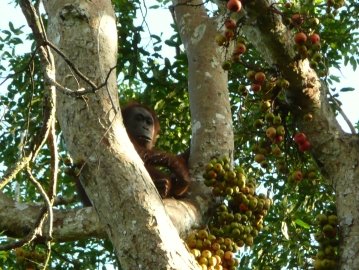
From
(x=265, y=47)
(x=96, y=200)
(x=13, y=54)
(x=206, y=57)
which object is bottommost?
(x=96, y=200)

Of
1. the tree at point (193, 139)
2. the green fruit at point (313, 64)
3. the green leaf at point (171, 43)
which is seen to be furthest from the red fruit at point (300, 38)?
the green leaf at point (171, 43)

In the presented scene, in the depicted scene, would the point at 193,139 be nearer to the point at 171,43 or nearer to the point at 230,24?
the point at 230,24

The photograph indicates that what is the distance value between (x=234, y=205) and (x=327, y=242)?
0.77m

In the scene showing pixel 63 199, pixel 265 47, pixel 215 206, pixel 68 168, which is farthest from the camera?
pixel 63 199

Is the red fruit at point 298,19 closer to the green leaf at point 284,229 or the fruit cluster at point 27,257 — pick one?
the fruit cluster at point 27,257

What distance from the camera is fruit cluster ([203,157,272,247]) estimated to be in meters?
3.06

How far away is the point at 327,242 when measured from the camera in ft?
8.23

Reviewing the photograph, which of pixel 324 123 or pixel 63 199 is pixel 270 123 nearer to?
pixel 324 123

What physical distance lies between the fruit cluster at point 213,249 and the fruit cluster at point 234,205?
11cm

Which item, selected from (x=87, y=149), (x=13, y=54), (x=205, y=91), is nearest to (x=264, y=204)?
(x=205, y=91)

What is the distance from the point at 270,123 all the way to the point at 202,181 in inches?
24.1

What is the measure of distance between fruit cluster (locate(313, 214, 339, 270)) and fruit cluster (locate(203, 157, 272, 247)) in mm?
566

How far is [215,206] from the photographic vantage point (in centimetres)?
316

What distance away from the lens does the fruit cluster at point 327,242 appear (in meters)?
2.45
